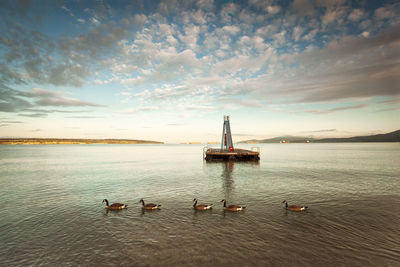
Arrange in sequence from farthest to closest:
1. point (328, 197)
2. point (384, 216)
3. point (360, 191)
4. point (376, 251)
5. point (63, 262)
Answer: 1. point (360, 191)
2. point (328, 197)
3. point (384, 216)
4. point (376, 251)
5. point (63, 262)

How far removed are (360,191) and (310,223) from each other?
48.7 ft

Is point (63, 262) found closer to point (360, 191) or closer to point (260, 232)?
point (260, 232)

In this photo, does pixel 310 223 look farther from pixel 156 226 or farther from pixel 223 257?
pixel 156 226

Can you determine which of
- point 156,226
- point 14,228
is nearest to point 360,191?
point 156,226

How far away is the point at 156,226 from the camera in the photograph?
13.6 metres

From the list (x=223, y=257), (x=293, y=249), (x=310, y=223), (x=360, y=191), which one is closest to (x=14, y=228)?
(x=223, y=257)

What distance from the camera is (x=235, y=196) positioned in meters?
21.6

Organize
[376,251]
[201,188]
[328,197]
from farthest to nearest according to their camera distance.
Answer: [201,188], [328,197], [376,251]

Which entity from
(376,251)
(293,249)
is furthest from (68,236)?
(376,251)

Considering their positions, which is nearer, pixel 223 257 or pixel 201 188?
Result: pixel 223 257

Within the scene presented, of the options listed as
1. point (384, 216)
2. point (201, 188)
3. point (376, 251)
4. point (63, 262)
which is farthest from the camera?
point (201, 188)

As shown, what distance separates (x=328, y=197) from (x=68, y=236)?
2399 cm

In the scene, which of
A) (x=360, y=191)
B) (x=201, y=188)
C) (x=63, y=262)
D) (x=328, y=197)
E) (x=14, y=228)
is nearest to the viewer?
(x=63, y=262)

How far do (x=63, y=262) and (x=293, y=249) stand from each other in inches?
474
